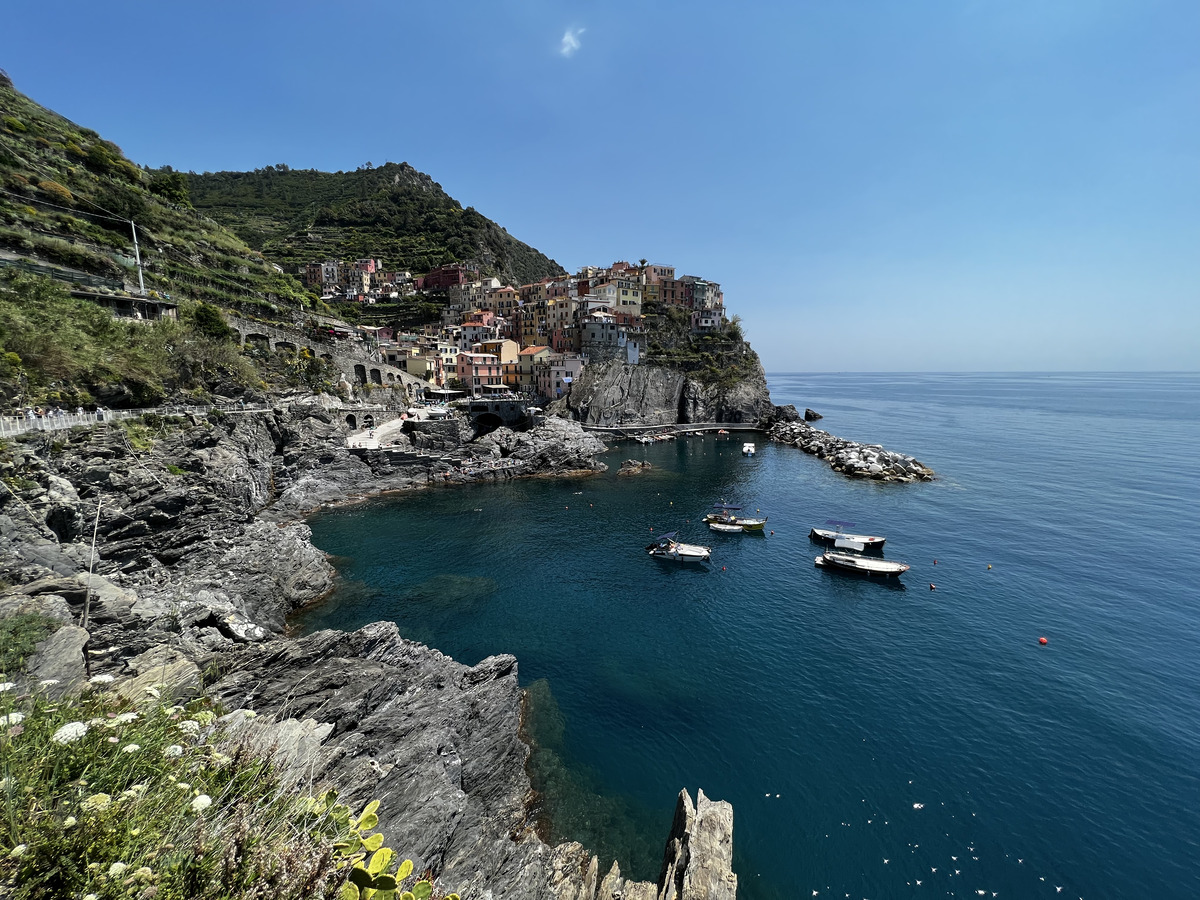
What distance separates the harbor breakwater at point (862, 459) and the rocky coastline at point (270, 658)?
55047 millimetres

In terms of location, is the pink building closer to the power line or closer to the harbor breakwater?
the power line

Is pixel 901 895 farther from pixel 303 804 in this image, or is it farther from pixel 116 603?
pixel 116 603

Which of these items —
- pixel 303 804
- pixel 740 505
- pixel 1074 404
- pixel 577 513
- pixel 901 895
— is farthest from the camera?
pixel 1074 404

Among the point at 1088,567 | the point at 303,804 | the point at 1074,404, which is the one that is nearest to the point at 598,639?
the point at 303,804

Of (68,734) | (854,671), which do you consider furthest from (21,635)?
(854,671)

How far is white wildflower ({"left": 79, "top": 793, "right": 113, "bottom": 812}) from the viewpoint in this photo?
13.3 feet

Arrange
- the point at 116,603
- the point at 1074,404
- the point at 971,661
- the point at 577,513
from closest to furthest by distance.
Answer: the point at 116,603
the point at 971,661
the point at 577,513
the point at 1074,404

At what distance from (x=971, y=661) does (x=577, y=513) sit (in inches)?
1238

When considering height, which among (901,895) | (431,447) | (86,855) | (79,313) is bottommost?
(901,895)

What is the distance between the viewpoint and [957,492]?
51.8 metres

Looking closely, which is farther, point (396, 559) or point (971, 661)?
point (396, 559)

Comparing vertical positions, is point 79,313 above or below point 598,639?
above

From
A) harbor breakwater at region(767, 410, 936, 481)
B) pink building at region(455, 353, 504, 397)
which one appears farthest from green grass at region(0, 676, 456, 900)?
pink building at region(455, 353, 504, 397)

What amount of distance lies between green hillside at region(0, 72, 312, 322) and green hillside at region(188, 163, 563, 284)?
54.7 m
